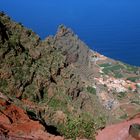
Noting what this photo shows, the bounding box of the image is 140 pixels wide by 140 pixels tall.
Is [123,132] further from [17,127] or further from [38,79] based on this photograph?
[38,79]

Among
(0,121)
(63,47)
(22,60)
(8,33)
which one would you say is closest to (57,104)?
(22,60)

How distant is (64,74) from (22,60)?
7217mm

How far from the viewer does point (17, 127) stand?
63.9 feet

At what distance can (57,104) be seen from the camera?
126ft

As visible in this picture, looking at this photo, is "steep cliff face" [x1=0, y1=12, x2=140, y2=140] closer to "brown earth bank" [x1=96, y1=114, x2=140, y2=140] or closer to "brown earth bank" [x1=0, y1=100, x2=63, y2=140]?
"brown earth bank" [x1=0, y1=100, x2=63, y2=140]

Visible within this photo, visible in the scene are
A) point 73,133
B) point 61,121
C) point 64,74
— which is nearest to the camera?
point 73,133

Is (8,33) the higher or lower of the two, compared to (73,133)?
higher

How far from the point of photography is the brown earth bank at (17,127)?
Result: 17.9 metres

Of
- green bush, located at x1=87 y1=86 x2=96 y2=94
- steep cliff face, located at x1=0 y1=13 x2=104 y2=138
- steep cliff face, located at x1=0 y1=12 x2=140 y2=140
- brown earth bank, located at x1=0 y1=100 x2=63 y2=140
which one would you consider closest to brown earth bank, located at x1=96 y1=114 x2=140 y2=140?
steep cliff face, located at x1=0 y1=12 x2=140 y2=140

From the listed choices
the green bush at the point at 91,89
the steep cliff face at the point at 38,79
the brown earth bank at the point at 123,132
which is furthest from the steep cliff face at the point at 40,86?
the green bush at the point at 91,89

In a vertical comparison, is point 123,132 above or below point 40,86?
below

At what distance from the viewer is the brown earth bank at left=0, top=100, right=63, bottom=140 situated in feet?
58.6

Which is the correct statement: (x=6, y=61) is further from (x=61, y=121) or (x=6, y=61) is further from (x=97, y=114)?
(x=97, y=114)

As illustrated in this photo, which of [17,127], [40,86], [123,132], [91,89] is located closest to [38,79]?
[40,86]
